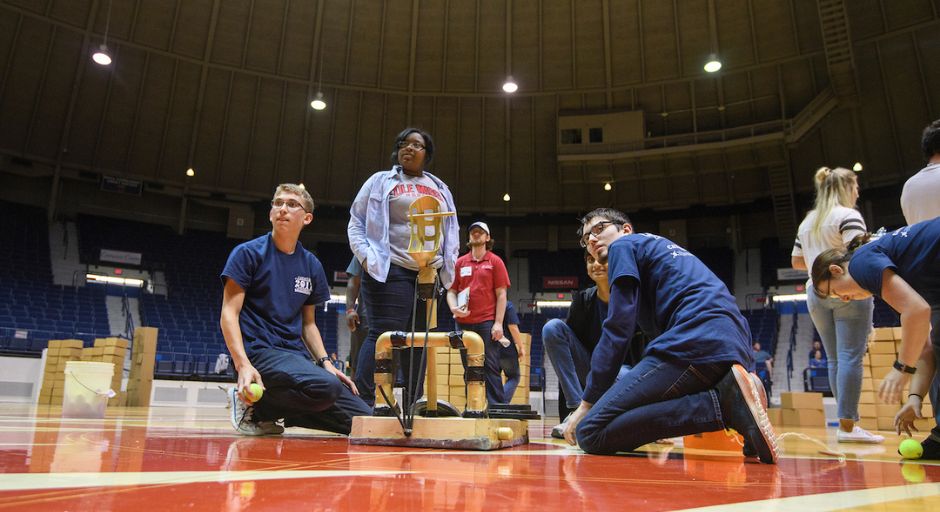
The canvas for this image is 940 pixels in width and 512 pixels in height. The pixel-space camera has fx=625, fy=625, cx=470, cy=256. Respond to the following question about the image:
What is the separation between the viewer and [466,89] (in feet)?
53.4

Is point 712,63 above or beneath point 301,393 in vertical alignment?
above

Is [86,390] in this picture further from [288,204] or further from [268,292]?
[288,204]

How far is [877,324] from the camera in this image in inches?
599

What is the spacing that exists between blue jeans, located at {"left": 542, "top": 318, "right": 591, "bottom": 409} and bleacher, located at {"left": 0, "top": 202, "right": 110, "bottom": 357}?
38.2 ft

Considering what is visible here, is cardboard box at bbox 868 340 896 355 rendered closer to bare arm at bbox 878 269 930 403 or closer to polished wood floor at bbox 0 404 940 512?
bare arm at bbox 878 269 930 403

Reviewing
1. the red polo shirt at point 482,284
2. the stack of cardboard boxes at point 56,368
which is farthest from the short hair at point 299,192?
the stack of cardboard boxes at point 56,368

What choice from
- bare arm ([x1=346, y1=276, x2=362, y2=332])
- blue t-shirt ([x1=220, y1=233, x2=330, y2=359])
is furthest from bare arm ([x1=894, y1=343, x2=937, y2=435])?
bare arm ([x1=346, y1=276, x2=362, y2=332])

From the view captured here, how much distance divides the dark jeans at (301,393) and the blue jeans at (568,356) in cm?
133

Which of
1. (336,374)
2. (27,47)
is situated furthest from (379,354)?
(27,47)

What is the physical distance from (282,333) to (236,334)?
0.30 metres

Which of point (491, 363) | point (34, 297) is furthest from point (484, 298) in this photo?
point (34, 297)

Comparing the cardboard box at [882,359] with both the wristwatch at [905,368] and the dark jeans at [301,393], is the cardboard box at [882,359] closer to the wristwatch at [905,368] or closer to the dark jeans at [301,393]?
the wristwatch at [905,368]

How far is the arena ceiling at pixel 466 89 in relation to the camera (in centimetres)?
1423

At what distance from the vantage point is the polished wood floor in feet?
2.93
